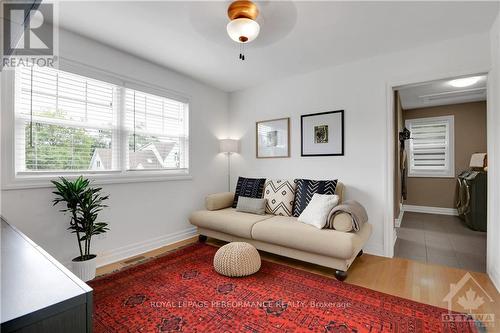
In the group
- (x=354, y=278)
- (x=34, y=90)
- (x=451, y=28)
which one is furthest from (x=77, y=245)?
(x=451, y=28)

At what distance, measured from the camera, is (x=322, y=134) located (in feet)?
11.4

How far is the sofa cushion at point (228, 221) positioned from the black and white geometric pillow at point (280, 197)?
193mm

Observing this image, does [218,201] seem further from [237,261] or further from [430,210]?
[430,210]

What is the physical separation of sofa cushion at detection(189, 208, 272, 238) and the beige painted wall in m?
4.54

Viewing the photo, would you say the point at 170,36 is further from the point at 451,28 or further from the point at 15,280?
the point at 451,28

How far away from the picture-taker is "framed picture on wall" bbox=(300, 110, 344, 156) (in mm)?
3328

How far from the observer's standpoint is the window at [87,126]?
7.49ft

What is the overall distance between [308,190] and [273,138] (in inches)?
46.5

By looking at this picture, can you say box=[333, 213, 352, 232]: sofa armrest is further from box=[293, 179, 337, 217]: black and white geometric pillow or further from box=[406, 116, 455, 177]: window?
box=[406, 116, 455, 177]: window

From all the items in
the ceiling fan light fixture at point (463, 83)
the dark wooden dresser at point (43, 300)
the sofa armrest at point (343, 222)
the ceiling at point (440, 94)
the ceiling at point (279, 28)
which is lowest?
the sofa armrest at point (343, 222)

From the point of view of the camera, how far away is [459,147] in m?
5.27

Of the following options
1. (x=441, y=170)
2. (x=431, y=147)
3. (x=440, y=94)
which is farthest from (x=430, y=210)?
(x=440, y=94)

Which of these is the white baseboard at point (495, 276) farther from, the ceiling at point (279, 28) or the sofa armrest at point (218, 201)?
the sofa armrest at point (218, 201)

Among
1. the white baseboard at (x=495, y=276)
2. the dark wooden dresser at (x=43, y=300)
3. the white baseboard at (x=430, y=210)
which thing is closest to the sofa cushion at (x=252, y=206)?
the white baseboard at (x=495, y=276)
